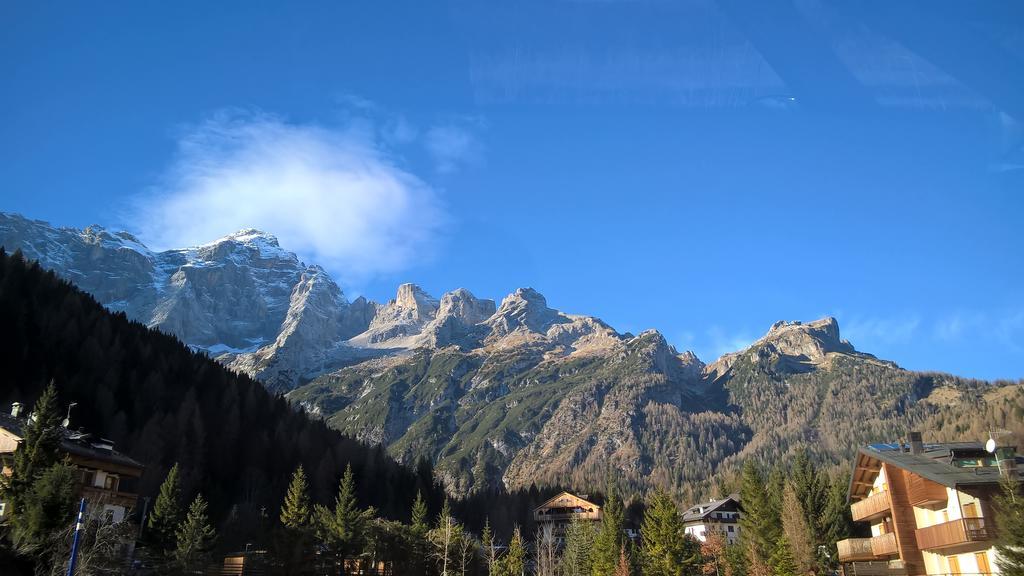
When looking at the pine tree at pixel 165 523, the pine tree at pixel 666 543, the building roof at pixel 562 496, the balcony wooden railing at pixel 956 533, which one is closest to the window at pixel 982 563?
the balcony wooden railing at pixel 956 533

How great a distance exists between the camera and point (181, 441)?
417ft

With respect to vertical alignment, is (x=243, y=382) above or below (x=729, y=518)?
above

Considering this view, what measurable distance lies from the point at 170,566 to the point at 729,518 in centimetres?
10238

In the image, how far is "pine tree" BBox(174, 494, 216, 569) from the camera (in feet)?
230

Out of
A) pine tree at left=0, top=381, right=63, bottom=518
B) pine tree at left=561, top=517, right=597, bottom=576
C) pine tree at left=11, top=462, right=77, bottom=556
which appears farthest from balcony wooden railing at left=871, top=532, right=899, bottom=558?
pine tree at left=0, top=381, right=63, bottom=518

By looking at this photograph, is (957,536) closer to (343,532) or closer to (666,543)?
(666,543)

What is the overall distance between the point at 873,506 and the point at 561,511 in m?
108

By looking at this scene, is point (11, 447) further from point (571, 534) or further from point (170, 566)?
point (571, 534)

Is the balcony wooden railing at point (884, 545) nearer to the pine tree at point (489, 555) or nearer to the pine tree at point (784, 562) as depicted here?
the pine tree at point (784, 562)

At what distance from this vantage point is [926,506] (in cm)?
5109

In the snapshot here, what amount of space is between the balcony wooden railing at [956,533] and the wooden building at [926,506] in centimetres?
5

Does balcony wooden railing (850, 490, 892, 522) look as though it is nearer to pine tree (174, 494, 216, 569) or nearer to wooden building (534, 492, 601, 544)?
pine tree (174, 494, 216, 569)

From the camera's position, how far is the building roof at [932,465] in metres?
45.7

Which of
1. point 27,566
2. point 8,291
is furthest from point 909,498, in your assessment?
point 8,291
